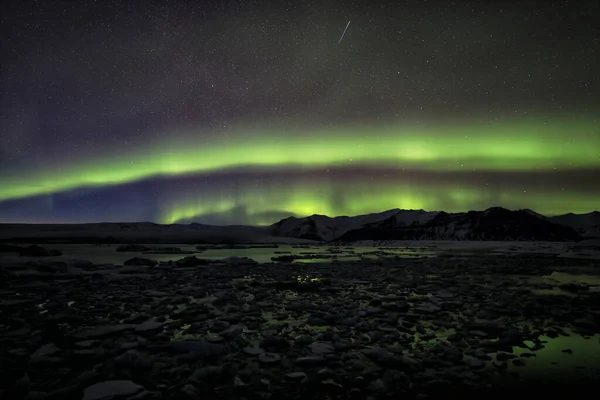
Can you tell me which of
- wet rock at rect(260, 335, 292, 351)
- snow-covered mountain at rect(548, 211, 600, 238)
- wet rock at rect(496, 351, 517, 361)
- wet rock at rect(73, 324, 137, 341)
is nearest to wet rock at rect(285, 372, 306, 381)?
wet rock at rect(260, 335, 292, 351)

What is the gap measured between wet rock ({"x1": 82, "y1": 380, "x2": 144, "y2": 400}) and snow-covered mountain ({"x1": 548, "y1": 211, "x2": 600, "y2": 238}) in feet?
366

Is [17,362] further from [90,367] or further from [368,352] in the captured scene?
[368,352]

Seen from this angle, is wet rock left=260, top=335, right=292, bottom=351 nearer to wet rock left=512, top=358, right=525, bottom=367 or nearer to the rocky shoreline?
the rocky shoreline

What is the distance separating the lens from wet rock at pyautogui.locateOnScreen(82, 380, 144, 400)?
254 centimetres

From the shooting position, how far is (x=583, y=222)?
99.3 m

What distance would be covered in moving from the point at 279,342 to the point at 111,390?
1.66 m

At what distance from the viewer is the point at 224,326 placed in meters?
4.58

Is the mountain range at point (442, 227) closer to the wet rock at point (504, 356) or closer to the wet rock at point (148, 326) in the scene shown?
the wet rock at point (504, 356)

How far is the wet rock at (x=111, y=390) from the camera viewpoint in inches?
99.8

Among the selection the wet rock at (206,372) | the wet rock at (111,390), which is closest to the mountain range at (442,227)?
the wet rock at (206,372)

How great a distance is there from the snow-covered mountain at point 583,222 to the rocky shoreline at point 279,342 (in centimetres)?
10726

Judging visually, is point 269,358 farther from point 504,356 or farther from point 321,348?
point 504,356

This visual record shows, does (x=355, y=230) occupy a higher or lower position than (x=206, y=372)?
higher

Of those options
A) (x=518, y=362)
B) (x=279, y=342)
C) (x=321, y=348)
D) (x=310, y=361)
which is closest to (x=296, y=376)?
(x=310, y=361)
